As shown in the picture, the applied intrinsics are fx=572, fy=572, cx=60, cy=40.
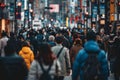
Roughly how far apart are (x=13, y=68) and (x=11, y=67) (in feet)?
0.16

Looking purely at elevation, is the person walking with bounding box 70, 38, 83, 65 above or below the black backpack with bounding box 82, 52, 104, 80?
below

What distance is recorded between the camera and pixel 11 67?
A: 37.7ft

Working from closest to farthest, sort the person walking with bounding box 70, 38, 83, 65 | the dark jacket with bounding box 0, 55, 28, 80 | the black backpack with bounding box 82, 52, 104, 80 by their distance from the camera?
the dark jacket with bounding box 0, 55, 28, 80, the black backpack with bounding box 82, 52, 104, 80, the person walking with bounding box 70, 38, 83, 65

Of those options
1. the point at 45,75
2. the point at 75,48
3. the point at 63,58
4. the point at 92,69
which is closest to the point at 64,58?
the point at 63,58

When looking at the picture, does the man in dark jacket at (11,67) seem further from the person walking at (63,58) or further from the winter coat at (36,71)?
the person walking at (63,58)

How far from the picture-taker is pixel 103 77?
1158cm

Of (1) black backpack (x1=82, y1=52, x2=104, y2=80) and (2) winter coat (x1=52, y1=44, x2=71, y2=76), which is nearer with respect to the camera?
(1) black backpack (x1=82, y1=52, x2=104, y2=80)

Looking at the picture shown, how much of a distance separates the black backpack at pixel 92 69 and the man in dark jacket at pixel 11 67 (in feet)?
3.91

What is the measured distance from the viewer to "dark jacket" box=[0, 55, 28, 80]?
37.0ft

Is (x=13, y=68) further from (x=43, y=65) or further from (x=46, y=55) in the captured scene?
(x=46, y=55)

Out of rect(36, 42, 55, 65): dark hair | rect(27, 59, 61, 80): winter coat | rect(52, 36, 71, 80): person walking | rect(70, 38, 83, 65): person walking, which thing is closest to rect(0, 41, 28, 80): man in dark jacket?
rect(27, 59, 61, 80): winter coat

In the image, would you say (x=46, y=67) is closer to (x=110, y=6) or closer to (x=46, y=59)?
(x=46, y=59)

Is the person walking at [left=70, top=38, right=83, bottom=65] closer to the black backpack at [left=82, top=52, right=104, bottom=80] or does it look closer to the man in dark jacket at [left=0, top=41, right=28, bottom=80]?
the black backpack at [left=82, top=52, right=104, bottom=80]

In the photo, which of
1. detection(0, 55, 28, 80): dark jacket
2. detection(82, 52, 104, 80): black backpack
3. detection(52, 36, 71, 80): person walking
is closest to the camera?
detection(0, 55, 28, 80): dark jacket
